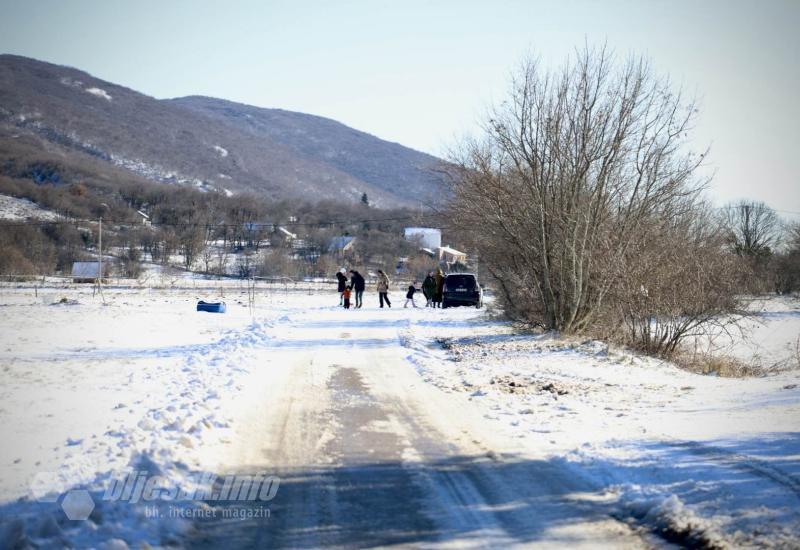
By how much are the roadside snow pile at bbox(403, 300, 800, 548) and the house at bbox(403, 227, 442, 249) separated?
109148mm

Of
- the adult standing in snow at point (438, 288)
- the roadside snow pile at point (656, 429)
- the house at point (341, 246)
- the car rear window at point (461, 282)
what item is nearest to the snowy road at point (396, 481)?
the roadside snow pile at point (656, 429)

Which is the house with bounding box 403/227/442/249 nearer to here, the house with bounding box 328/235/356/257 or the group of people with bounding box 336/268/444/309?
the house with bounding box 328/235/356/257

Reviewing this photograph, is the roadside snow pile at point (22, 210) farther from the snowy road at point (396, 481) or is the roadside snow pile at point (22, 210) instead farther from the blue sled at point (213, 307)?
the snowy road at point (396, 481)

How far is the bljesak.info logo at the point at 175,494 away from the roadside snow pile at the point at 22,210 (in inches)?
4578

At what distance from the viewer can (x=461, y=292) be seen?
1283 inches

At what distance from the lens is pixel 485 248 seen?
21828 mm

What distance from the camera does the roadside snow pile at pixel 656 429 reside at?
4.61 meters

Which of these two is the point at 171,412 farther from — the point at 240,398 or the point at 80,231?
the point at 80,231

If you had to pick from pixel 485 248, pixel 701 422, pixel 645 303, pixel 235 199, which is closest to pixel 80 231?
pixel 235 199

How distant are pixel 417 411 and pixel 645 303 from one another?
33.7 feet

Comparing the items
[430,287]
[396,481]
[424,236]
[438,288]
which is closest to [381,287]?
[430,287]

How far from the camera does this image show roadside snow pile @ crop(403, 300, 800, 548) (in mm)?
4605

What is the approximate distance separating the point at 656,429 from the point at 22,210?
131 metres

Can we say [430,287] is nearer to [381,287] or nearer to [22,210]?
[381,287]
